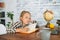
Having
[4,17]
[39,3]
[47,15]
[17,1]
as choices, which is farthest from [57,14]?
[4,17]

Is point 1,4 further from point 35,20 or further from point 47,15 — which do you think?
point 47,15

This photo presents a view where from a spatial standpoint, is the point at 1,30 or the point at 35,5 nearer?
the point at 1,30

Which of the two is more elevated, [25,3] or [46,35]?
[25,3]

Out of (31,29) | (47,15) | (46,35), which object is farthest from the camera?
(47,15)

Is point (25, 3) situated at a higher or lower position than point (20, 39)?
higher

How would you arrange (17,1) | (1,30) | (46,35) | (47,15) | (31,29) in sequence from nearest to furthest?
1. (46,35)
2. (1,30)
3. (31,29)
4. (47,15)
5. (17,1)

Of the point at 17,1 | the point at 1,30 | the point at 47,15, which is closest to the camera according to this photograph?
the point at 1,30

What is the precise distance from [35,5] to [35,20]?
0.28m

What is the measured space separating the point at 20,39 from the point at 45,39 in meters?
0.28

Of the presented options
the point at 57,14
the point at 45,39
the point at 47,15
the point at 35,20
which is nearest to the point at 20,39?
the point at 45,39

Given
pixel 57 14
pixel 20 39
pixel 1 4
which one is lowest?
pixel 20 39

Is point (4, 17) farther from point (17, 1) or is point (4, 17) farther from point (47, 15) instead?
point (47, 15)

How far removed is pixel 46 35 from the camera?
1.64m

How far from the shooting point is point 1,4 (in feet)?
9.68
